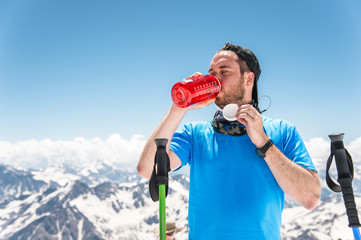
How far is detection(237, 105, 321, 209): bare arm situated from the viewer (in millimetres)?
2734

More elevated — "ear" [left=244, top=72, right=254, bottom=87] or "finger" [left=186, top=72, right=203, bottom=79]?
"ear" [left=244, top=72, right=254, bottom=87]

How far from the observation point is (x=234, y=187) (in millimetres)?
2930

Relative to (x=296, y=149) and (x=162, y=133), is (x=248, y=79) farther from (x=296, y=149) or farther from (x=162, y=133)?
(x=162, y=133)

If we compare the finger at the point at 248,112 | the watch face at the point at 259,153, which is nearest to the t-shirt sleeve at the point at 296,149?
the watch face at the point at 259,153

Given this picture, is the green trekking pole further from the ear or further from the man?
the ear

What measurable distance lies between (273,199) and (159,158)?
1.45 m

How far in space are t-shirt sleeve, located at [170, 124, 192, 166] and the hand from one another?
2.48 feet

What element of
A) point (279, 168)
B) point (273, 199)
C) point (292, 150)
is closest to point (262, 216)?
point (273, 199)

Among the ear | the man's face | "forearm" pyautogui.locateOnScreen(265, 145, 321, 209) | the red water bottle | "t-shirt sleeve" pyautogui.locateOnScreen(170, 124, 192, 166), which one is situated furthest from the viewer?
the ear

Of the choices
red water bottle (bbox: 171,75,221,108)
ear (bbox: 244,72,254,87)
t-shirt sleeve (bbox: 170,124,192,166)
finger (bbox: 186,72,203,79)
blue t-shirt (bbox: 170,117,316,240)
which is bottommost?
blue t-shirt (bbox: 170,117,316,240)

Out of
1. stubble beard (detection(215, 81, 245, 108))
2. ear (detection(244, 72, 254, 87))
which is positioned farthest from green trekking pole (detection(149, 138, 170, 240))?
ear (detection(244, 72, 254, 87))

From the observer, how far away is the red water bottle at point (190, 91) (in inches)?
112

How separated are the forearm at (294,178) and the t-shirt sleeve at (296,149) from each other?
20 cm

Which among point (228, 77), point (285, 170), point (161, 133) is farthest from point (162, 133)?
point (285, 170)
